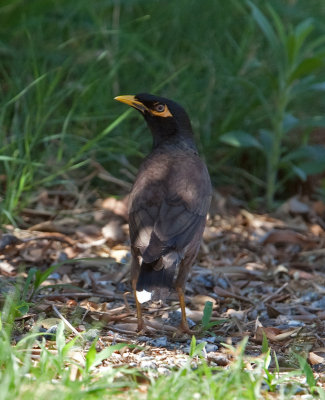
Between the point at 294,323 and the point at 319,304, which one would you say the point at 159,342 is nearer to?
the point at 294,323

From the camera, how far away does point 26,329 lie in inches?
152

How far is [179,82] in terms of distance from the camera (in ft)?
22.7

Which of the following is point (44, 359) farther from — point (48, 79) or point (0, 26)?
point (0, 26)

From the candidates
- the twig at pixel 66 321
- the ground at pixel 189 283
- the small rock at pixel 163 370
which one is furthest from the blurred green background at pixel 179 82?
the small rock at pixel 163 370

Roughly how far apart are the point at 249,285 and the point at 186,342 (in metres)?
1.22

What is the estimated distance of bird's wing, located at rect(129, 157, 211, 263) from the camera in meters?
4.19

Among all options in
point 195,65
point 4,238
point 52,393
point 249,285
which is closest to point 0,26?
point 195,65

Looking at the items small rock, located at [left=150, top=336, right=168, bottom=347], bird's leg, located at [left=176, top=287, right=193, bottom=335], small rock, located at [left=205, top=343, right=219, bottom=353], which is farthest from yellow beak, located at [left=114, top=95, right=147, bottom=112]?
small rock, located at [left=205, top=343, right=219, bottom=353]

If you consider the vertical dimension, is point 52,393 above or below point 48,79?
below

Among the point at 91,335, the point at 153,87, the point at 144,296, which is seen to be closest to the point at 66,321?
the point at 91,335

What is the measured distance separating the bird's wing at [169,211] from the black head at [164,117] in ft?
1.55

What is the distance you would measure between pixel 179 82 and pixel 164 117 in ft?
5.91

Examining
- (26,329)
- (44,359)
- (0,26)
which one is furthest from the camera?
(0,26)

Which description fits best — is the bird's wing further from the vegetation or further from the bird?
the vegetation
